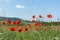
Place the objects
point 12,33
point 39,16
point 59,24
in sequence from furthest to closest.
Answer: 1. point 59,24
2. point 39,16
3. point 12,33

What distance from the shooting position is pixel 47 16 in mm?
5125

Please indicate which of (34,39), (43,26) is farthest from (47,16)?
(34,39)

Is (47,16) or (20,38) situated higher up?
(47,16)

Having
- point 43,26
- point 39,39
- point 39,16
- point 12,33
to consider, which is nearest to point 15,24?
point 12,33

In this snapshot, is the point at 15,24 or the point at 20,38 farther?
the point at 15,24

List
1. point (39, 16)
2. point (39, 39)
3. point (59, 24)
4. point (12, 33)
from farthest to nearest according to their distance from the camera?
point (59, 24), point (39, 16), point (12, 33), point (39, 39)

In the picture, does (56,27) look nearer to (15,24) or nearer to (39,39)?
(15,24)

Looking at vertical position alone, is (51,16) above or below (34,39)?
above

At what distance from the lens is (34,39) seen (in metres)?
3.53

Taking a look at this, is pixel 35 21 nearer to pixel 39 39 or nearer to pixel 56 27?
pixel 56 27

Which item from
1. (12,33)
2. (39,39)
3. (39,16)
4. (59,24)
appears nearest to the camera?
(39,39)

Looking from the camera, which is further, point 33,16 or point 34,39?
point 33,16

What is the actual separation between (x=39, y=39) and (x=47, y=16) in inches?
71.3

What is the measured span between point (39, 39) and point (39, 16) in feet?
5.71
